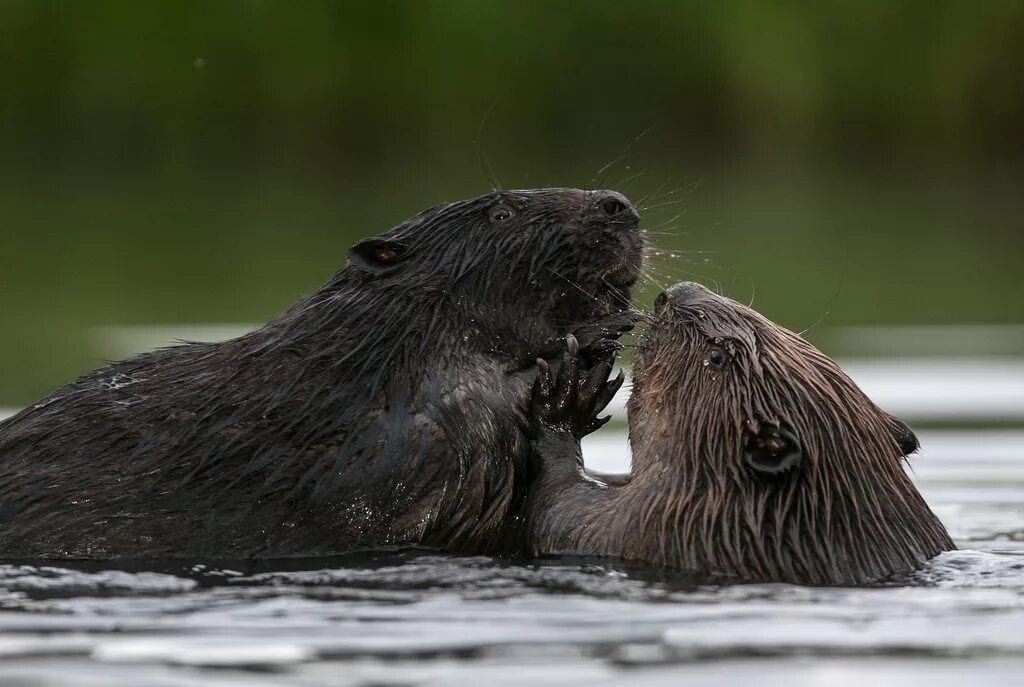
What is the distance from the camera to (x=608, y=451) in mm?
10016

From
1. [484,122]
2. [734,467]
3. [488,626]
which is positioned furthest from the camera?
[484,122]

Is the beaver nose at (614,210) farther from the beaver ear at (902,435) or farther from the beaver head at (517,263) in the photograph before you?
the beaver ear at (902,435)

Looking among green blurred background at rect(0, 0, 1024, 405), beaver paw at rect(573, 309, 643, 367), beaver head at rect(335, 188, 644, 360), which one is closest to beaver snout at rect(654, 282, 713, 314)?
beaver paw at rect(573, 309, 643, 367)

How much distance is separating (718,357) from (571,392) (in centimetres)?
57

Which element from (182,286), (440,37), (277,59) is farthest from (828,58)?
(182,286)

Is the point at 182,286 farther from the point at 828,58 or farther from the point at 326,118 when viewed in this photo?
the point at 828,58

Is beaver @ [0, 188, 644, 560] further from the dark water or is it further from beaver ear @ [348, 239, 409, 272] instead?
the dark water

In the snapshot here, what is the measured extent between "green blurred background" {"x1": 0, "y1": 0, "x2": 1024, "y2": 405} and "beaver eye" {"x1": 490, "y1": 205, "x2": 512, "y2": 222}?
9.82 metres

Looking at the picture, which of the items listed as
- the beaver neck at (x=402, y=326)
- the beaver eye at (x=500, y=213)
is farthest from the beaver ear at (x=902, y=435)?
the beaver eye at (x=500, y=213)

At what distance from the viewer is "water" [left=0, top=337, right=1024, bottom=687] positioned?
5.05 metres

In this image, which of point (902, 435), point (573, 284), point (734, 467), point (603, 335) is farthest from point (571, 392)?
point (902, 435)

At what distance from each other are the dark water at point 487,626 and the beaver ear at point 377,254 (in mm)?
1216

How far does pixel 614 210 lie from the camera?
7.55 meters

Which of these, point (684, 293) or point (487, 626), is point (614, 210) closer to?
point (684, 293)
